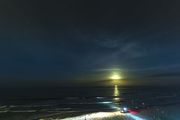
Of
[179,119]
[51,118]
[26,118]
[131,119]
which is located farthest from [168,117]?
[26,118]

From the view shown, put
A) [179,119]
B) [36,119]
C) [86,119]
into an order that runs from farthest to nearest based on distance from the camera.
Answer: [36,119] < [86,119] < [179,119]

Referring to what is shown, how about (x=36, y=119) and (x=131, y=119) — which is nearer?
(x=131, y=119)

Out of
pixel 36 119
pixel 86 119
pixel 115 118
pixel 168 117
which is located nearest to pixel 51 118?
pixel 36 119

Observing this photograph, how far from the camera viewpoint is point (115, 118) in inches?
1742

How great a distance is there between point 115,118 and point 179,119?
8248mm

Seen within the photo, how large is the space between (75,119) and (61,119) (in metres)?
1.98

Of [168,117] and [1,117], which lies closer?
[168,117]

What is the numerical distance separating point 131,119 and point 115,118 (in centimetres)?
225

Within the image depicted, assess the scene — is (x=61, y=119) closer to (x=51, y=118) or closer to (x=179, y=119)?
(x=51, y=118)

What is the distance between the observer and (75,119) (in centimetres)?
4591

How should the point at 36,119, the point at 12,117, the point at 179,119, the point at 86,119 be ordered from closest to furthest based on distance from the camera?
the point at 179,119 → the point at 86,119 → the point at 36,119 → the point at 12,117

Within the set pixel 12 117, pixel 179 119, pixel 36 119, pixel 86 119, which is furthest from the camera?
pixel 12 117

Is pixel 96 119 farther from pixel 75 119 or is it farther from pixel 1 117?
pixel 1 117

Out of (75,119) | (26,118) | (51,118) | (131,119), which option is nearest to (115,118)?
(131,119)
